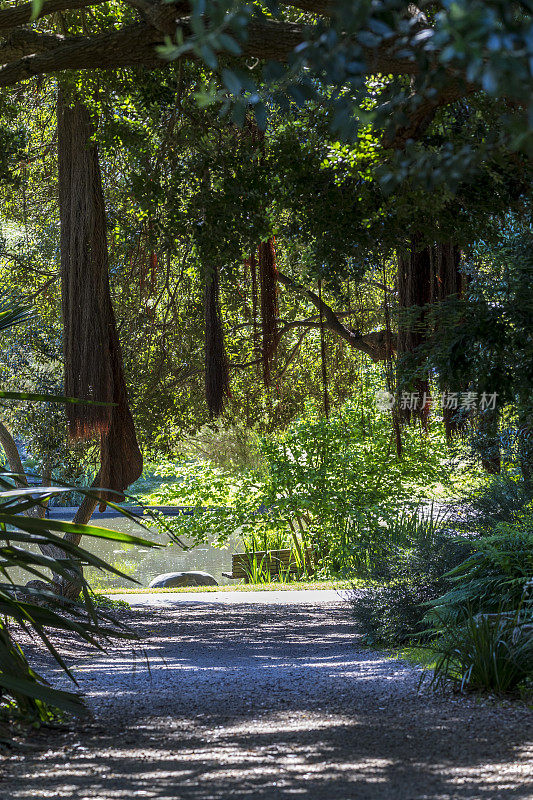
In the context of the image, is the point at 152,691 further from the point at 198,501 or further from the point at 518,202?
the point at 198,501

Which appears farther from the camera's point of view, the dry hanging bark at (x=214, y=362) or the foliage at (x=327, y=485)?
the foliage at (x=327, y=485)

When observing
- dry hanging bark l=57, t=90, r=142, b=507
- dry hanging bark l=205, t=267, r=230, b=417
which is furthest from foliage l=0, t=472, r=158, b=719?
dry hanging bark l=205, t=267, r=230, b=417

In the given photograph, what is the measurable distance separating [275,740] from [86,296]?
415cm

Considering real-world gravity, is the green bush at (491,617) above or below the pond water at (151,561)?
above

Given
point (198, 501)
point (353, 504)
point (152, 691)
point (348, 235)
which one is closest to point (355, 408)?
point (353, 504)

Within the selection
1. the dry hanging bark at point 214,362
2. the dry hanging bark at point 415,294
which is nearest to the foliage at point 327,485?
the dry hanging bark at point 415,294

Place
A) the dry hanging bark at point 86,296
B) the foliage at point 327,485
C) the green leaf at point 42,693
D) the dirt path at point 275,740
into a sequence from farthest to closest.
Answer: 1. the foliage at point 327,485
2. the dry hanging bark at point 86,296
3. the green leaf at point 42,693
4. the dirt path at point 275,740

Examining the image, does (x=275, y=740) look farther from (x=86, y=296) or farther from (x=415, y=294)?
(x=415, y=294)

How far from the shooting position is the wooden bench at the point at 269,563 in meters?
11.5

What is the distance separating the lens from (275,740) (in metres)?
2.87

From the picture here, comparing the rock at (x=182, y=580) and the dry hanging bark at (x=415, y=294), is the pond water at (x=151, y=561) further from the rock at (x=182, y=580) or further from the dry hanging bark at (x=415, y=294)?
the dry hanging bark at (x=415, y=294)

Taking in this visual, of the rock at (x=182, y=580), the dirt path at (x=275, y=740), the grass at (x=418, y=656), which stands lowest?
the rock at (x=182, y=580)

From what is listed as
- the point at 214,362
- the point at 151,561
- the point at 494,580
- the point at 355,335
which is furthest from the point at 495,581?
the point at 151,561

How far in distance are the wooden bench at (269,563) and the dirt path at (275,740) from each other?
6878 mm
